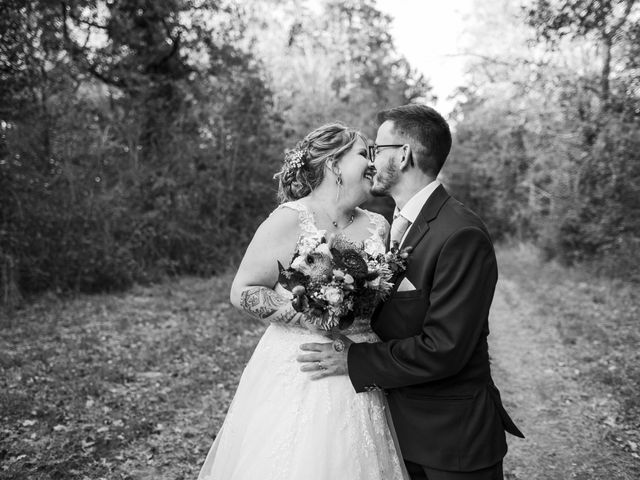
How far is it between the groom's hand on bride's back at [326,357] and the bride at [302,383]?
0.12 m

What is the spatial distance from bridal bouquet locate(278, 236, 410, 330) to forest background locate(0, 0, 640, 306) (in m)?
8.34

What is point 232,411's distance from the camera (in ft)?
10.4

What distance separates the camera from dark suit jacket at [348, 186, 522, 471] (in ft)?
7.50

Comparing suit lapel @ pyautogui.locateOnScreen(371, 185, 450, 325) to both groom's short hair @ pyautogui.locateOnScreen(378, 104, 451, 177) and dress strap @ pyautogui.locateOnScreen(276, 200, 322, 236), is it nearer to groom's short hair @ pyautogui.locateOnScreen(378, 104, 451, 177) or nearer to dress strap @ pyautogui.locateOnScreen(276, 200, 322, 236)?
groom's short hair @ pyautogui.locateOnScreen(378, 104, 451, 177)

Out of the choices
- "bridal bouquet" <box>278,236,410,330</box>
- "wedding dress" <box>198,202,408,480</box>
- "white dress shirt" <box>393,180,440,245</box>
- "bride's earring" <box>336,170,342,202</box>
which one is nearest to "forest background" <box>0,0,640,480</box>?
"wedding dress" <box>198,202,408,480</box>

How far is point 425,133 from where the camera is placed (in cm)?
264

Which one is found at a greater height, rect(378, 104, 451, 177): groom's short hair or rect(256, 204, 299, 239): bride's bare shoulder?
rect(378, 104, 451, 177): groom's short hair

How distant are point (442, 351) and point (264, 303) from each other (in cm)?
103

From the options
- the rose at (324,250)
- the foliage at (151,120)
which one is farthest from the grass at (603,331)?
the foliage at (151,120)

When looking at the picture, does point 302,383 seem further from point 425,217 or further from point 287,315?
point 425,217

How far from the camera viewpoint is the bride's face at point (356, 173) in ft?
10.8

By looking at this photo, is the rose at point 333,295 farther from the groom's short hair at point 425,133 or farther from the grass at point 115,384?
the grass at point 115,384

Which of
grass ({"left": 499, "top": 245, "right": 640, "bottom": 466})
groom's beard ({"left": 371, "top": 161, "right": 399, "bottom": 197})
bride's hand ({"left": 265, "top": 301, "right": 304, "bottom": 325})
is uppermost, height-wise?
groom's beard ({"left": 371, "top": 161, "right": 399, "bottom": 197})

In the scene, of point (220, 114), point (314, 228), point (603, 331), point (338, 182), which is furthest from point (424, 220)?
point (220, 114)
